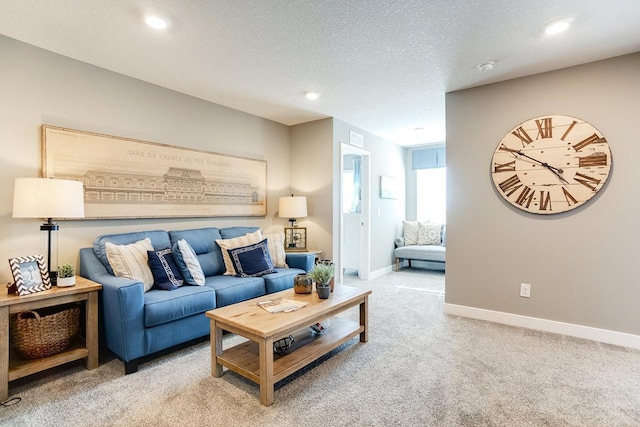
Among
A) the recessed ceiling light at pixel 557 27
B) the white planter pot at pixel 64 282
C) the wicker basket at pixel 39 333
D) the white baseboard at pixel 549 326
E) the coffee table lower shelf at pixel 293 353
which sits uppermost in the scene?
the recessed ceiling light at pixel 557 27

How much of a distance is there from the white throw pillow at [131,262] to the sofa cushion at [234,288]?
0.49 metres

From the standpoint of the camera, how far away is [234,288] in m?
2.80

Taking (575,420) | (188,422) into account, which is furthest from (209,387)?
(575,420)

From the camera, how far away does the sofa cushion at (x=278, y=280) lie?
10.1ft

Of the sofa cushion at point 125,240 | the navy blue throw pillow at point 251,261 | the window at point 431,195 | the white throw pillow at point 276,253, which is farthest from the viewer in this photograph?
the window at point 431,195

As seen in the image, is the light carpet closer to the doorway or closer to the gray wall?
the gray wall

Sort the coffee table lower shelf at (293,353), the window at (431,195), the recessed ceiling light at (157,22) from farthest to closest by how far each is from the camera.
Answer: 1. the window at (431,195)
2. the recessed ceiling light at (157,22)
3. the coffee table lower shelf at (293,353)

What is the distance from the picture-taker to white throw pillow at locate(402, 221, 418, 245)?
600 cm

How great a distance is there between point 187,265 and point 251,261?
63 cm

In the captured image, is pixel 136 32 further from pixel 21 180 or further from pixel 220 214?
pixel 220 214

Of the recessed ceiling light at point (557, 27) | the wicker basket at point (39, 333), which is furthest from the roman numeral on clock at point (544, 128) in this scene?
the wicker basket at point (39, 333)

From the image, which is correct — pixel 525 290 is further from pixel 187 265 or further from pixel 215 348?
pixel 187 265

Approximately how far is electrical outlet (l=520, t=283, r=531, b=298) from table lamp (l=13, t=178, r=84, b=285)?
3839mm

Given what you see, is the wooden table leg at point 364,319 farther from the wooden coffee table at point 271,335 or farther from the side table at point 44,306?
the side table at point 44,306
